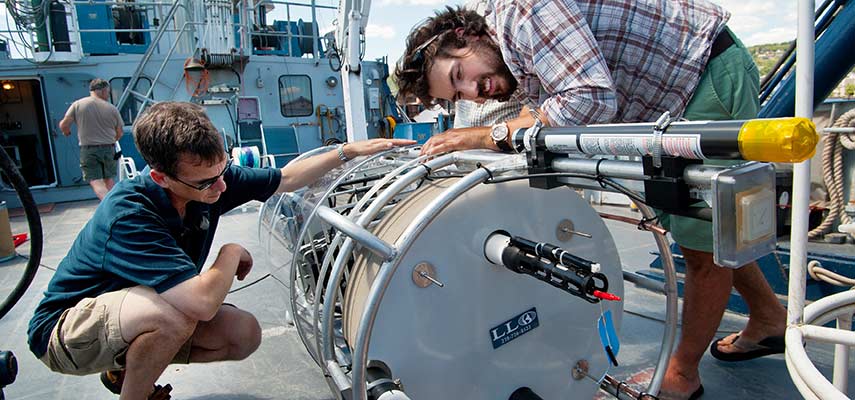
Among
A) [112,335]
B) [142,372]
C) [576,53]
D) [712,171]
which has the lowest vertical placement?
[142,372]

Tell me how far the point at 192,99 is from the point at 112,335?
852 cm

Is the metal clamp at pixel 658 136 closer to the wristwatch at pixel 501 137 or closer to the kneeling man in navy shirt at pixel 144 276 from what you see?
the wristwatch at pixel 501 137

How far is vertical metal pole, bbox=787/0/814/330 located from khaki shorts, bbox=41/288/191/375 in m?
1.71

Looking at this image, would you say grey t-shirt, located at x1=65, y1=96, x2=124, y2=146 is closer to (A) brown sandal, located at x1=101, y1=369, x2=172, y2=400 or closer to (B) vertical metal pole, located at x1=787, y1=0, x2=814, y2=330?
(A) brown sandal, located at x1=101, y1=369, x2=172, y2=400

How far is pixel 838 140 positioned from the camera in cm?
363

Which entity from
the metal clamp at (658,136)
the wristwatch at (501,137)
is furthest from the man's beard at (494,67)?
the metal clamp at (658,136)

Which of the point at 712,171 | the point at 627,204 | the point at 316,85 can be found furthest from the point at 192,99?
the point at 712,171

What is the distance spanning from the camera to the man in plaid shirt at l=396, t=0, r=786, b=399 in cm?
137

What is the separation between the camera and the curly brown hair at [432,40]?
1.62 metres

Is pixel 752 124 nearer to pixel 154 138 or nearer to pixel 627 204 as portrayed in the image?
pixel 154 138

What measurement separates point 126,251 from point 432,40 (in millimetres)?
1106

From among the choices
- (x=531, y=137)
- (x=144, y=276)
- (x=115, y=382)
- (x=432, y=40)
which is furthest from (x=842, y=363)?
(x=115, y=382)

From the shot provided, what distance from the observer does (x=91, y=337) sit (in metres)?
1.65

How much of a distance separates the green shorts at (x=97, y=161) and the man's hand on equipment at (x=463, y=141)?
20.6 feet
